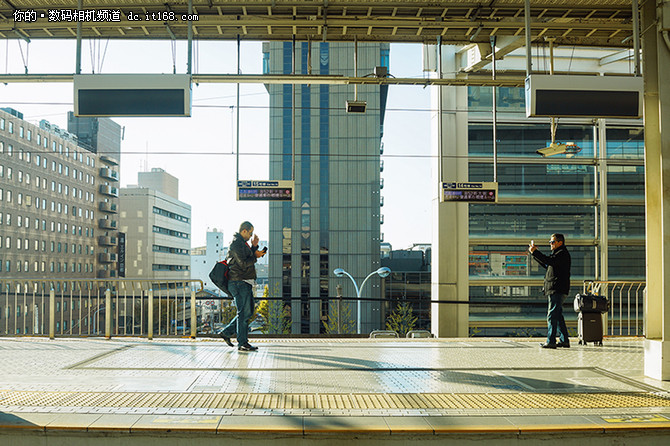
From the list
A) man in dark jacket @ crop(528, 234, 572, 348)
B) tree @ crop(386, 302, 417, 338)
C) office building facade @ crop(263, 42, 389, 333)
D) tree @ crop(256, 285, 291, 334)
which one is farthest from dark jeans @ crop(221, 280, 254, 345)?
office building facade @ crop(263, 42, 389, 333)

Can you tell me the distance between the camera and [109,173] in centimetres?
11144

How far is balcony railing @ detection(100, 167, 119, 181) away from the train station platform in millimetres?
108936

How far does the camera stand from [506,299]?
76.2ft

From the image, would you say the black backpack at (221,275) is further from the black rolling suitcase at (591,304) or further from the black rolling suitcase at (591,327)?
the black rolling suitcase at (591,327)

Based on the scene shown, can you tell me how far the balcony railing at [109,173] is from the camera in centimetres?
11019

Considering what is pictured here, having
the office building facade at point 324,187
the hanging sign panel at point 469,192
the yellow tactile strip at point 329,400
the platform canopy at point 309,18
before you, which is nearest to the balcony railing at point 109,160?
the office building facade at point 324,187

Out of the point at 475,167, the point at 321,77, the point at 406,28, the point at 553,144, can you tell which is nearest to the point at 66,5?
the point at 321,77

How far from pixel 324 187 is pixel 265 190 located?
4346 cm

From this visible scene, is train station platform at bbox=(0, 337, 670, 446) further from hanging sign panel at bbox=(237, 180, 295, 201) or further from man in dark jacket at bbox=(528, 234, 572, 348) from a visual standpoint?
hanging sign panel at bbox=(237, 180, 295, 201)

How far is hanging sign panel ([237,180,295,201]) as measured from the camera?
19188mm

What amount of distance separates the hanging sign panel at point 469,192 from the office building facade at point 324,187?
39.5m

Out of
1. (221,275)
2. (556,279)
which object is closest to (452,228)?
(556,279)

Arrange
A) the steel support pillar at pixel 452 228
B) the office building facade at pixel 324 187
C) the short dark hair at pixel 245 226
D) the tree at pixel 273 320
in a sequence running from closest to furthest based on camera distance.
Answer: the short dark hair at pixel 245 226
the steel support pillar at pixel 452 228
the tree at pixel 273 320
the office building facade at pixel 324 187

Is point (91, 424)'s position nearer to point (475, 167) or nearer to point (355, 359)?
point (355, 359)
